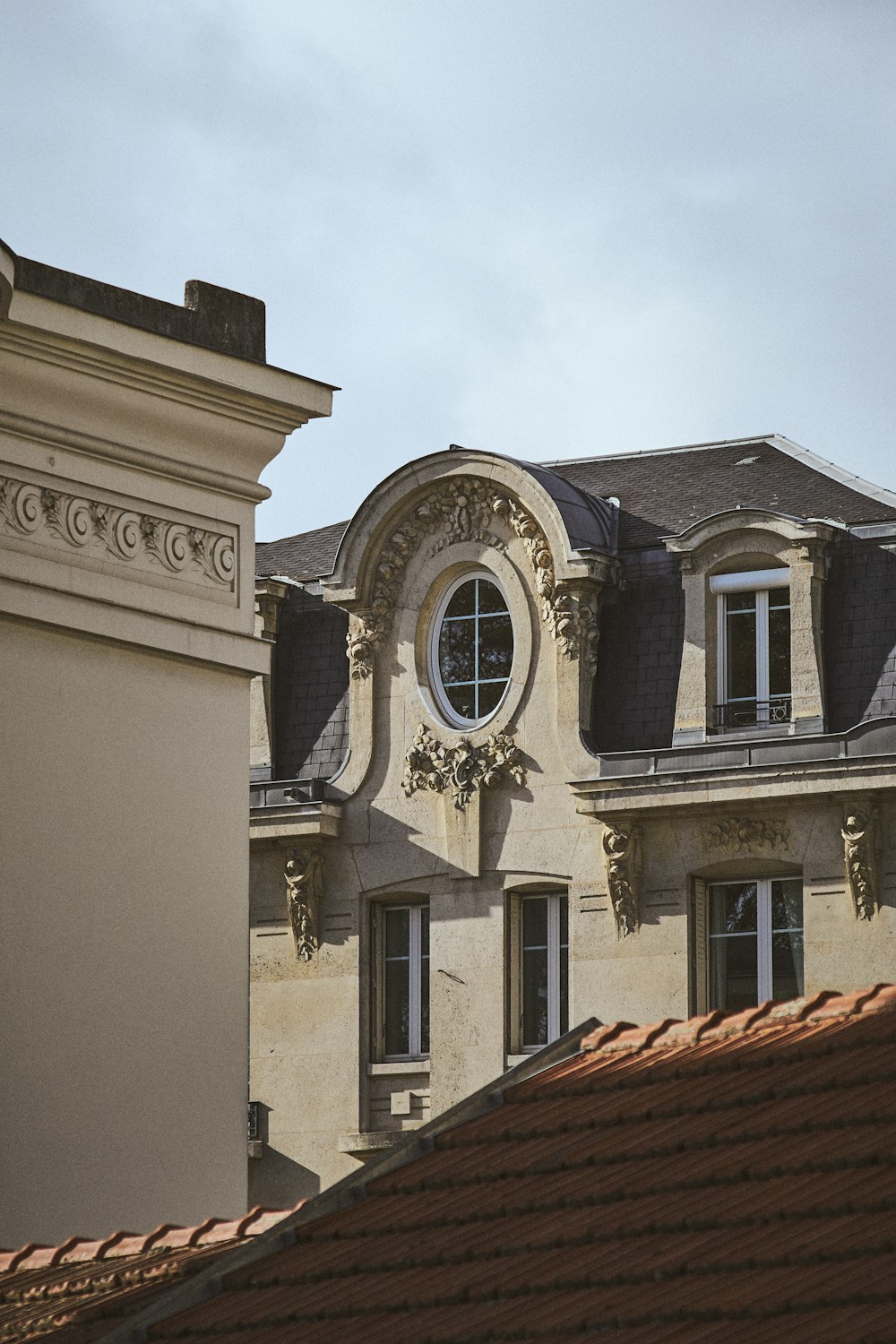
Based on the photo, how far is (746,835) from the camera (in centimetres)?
3266

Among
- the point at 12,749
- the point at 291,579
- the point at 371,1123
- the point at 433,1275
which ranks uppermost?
the point at 291,579

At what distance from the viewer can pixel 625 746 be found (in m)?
34.1

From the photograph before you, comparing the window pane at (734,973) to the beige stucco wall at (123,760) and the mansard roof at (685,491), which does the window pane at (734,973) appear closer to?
the mansard roof at (685,491)

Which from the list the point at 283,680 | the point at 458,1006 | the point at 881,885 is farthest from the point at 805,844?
the point at 283,680

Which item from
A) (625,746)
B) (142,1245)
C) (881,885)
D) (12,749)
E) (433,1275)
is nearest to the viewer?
(433,1275)

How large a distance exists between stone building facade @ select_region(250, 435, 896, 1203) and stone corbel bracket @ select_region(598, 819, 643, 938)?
0.11 feet

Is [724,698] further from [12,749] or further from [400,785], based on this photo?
[12,749]

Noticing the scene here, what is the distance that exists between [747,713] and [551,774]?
8.58 feet

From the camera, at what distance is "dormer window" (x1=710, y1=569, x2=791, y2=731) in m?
32.9

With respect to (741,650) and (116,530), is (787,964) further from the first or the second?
(116,530)

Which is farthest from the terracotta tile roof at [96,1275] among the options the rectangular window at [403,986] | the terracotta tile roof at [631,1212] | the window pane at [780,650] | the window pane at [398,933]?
the window pane at [398,933]

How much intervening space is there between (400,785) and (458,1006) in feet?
9.61

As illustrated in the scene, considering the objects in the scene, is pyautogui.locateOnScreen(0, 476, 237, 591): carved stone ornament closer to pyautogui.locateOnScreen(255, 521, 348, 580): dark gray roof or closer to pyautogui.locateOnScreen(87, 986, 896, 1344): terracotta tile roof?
pyautogui.locateOnScreen(87, 986, 896, 1344): terracotta tile roof

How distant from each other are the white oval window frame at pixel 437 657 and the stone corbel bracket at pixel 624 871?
251cm
